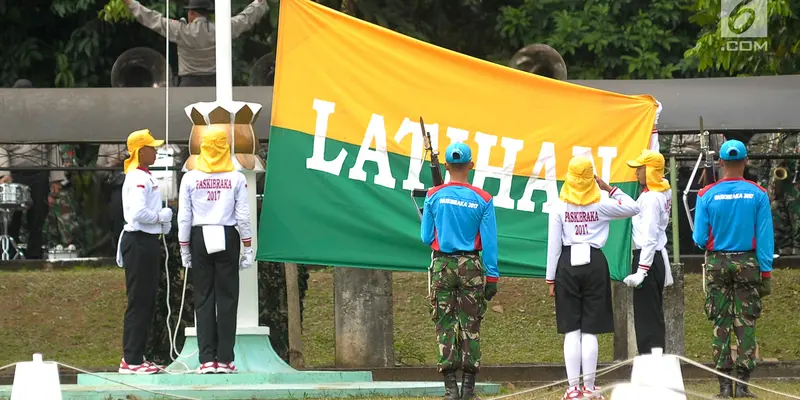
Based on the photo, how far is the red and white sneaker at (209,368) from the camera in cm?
1295

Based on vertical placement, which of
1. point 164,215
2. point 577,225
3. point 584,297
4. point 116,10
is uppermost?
point 116,10

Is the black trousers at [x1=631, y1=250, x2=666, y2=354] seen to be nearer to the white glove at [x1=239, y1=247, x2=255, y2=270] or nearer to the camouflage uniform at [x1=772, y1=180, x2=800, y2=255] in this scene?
the white glove at [x1=239, y1=247, x2=255, y2=270]

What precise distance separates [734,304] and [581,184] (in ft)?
5.16

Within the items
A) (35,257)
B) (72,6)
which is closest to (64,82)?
(72,6)

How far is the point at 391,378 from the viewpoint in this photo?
15.1m

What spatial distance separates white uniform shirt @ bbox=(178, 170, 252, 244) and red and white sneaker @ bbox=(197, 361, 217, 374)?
3.23ft

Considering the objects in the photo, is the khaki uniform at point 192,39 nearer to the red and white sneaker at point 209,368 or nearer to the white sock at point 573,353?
the red and white sneaker at point 209,368

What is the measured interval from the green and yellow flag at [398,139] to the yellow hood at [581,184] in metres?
1.91

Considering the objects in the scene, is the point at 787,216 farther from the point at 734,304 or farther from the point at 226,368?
the point at 226,368

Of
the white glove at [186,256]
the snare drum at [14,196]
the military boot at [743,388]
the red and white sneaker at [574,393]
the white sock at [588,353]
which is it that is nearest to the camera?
the red and white sneaker at [574,393]

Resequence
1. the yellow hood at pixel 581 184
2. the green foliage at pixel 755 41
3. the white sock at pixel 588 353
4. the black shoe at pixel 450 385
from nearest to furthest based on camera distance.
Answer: the black shoe at pixel 450 385
the white sock at pixel 588 353
the yellow hood at pixel 581 184
the green foliage at pixel 755 41

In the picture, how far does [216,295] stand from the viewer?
13.1 meters
